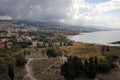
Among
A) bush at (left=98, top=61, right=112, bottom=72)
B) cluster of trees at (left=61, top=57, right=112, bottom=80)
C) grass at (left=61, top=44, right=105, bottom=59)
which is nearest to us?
cluster of trees at (left=61, top=57, right=112, bottom=80)

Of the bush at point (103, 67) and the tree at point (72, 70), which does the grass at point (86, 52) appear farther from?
the tree at point (72, 70)

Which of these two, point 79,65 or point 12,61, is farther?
point 12,61

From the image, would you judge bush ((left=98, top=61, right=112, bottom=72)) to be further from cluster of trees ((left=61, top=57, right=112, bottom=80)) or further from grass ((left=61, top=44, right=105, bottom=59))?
grass ((left=61, top=44, right=105, bottom=59))

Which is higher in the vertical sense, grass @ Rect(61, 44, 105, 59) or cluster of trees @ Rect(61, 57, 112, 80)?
cluster of trees @ Rect(61, 57, 112, 80)

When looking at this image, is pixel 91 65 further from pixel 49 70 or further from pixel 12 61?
pixel 12 61

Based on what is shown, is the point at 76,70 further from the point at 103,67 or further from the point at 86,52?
the point at 86,52

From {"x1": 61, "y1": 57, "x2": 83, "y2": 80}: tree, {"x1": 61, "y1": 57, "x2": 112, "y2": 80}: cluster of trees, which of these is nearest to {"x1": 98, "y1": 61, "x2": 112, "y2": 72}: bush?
{"x1": 61, "y1": 57, "x2": 112, "y2": 80}: cluster of trees

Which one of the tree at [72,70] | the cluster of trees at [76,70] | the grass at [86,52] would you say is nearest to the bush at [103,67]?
the cluster of trees at [76,70]

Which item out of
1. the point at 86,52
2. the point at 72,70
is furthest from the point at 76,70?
the point at 86,52

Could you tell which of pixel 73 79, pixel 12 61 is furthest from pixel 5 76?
pixel 73 79

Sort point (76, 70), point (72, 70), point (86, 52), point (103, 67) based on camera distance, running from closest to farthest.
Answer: point (72, 70)
point (76, 70)
point (103, 67)
point (86, 52)

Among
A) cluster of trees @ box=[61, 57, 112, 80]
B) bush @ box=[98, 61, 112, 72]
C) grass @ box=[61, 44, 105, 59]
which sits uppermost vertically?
cluster of trees @ box=[61, 57, 112, 80]
